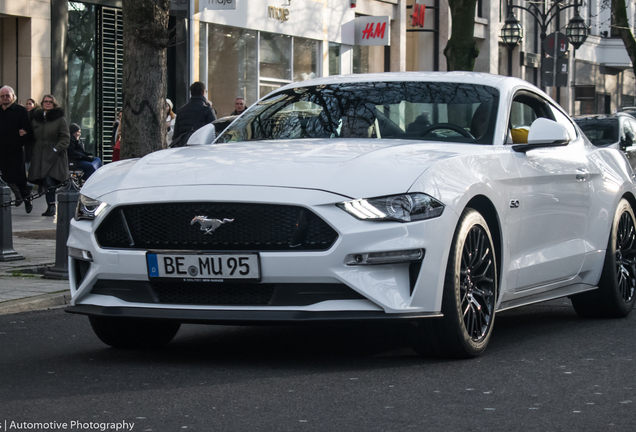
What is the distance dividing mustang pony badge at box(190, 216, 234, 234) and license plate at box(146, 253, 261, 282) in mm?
125

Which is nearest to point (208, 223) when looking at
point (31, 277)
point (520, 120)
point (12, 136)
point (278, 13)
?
point (520, 120)

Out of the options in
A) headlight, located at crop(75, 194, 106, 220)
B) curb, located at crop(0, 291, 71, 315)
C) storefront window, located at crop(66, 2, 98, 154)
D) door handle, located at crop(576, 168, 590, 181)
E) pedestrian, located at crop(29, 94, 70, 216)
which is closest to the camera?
headlight, located at crop(75, 194, 106, 220)

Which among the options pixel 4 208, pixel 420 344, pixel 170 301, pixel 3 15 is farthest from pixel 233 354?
pixel 3 15

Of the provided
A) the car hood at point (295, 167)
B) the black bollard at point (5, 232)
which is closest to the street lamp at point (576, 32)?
the black bollard at point (5, 232)

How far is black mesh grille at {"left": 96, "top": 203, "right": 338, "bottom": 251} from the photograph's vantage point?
5.25 m

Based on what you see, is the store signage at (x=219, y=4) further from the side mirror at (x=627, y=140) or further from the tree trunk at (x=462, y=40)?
the side mirror at (x=627, y=140)

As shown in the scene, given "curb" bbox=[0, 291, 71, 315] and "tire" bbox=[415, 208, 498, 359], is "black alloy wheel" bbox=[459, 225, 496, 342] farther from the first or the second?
"curb" bbox=[0, 291, 71, 315]

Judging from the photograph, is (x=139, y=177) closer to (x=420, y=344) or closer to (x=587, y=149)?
(x=420, y=344)

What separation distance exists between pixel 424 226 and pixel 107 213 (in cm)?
158

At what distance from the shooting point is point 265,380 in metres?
5.21

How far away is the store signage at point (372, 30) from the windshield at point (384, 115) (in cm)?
2561

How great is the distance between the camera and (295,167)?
18.0 ft

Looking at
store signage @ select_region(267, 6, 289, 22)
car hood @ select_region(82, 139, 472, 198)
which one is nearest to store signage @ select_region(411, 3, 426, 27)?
store signage @ select_region(267, 6, 289, 22)

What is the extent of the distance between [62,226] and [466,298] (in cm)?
557
